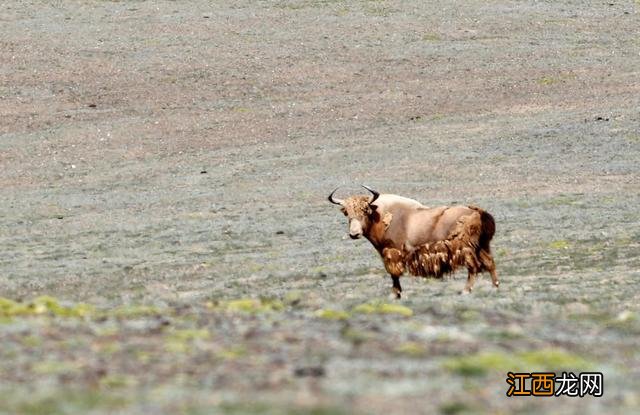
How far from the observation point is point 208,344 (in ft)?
38.1

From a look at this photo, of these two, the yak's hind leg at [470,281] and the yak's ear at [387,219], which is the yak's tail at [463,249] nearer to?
the yak's hind leg at [470,281]

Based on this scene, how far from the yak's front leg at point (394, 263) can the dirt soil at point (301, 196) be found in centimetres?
21

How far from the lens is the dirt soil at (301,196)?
10.5 meters

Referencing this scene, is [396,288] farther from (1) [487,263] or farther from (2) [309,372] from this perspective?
(2) [309,372]

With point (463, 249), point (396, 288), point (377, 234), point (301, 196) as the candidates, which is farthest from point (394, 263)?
point (301, 196)

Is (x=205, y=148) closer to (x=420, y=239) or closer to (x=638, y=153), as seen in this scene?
(x=638, y=153)

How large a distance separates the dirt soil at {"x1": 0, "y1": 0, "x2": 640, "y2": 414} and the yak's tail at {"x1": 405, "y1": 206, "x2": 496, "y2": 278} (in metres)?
0.42

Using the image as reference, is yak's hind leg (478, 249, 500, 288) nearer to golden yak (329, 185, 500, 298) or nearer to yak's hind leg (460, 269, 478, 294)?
golden yak (329, 185, 500, 298)

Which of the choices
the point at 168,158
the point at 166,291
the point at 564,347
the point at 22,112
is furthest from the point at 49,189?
the point at 564,347

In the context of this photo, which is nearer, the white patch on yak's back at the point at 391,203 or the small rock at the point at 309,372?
the small rock at the point at 309,372

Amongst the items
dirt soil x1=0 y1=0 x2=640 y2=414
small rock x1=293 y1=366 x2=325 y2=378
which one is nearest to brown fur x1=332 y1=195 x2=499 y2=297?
dirt soil x1=0 y1=0 x2=640 y2=414

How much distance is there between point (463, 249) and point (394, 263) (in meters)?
0.97

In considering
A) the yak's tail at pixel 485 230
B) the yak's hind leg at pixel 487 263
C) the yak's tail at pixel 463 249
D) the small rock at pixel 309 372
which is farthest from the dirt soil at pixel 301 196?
the yak's tail at pixel 485 230

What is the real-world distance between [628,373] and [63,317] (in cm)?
571
